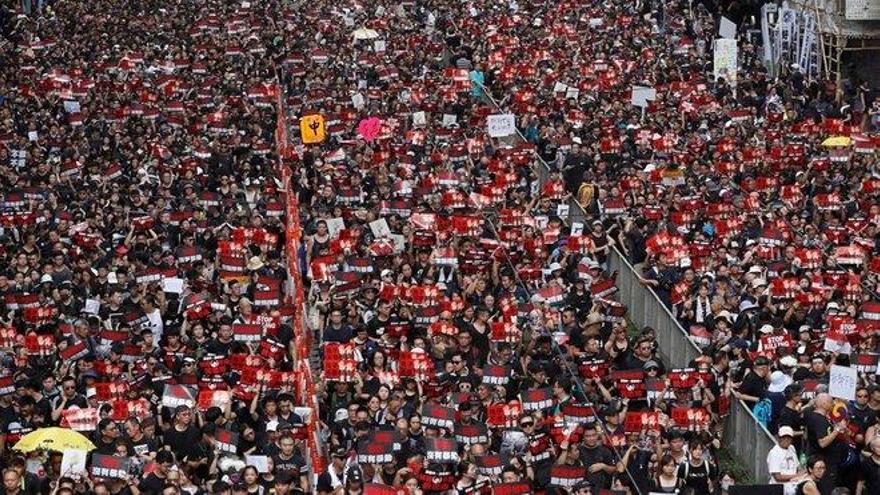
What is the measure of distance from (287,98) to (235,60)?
3.71 m

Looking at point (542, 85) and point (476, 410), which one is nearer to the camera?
point (476, 410)

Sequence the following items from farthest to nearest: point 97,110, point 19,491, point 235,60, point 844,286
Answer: point 235,60 → point 97,110 → point 844,286 → point 19,491

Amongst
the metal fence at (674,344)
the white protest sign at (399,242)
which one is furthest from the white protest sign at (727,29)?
the white protest sign at (399,242)

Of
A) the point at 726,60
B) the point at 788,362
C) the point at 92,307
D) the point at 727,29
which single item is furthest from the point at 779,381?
the point at 727,29

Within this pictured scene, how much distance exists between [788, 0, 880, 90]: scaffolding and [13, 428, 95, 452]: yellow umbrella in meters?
25.5

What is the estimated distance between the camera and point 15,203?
31.4m

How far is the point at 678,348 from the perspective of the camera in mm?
25156

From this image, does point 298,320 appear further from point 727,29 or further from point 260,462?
point 727,29

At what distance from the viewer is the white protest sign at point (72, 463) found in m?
19.2

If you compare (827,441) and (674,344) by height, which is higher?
(827,441)

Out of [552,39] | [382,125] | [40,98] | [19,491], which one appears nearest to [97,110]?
[40,98]

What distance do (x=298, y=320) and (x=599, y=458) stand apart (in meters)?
6.32

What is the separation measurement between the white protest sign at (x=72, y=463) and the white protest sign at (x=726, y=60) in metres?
23.3

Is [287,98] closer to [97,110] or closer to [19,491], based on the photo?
[97,110]
